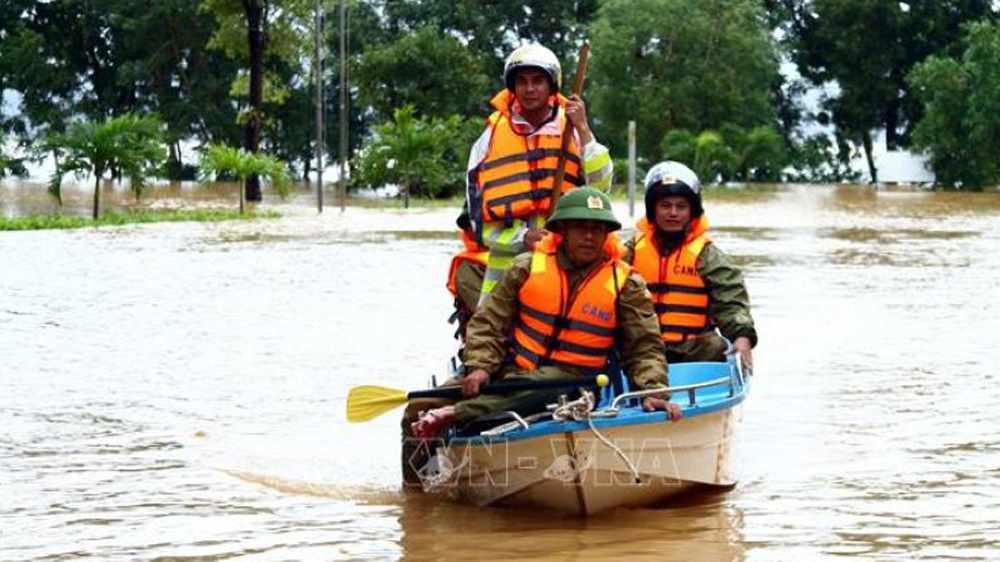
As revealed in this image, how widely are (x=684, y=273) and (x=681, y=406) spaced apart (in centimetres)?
143

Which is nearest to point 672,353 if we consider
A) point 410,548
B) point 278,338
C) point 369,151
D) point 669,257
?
point 669,257

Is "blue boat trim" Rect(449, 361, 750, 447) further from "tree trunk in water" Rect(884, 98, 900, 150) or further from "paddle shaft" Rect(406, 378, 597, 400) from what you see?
"tree trunk in water" Rect(884, 98, 900, 150)

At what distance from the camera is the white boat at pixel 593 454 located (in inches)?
307

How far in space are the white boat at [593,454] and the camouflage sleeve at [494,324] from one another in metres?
0.30

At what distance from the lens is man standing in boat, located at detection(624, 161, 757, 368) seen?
945cm

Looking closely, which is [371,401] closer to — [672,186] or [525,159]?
[525,159]

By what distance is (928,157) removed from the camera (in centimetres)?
6222

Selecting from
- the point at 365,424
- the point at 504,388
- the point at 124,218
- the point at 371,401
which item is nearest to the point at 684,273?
the point at 504,388

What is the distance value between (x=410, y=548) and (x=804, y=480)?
2.30 metres

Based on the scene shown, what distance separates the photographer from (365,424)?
11.2 meters

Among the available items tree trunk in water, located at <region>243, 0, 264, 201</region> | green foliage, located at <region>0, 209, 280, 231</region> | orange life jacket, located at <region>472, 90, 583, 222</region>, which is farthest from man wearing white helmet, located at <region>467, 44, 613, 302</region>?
tree trunk in water, located at <region>243, 0, 264, 201</region>

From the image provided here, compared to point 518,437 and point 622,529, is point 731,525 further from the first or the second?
point 518,437

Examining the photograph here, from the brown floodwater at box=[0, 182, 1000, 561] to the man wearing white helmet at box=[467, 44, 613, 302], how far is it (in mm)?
1283

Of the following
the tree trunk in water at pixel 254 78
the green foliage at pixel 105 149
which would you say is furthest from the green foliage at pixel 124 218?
the tree trunk in water at pixel 254 78
